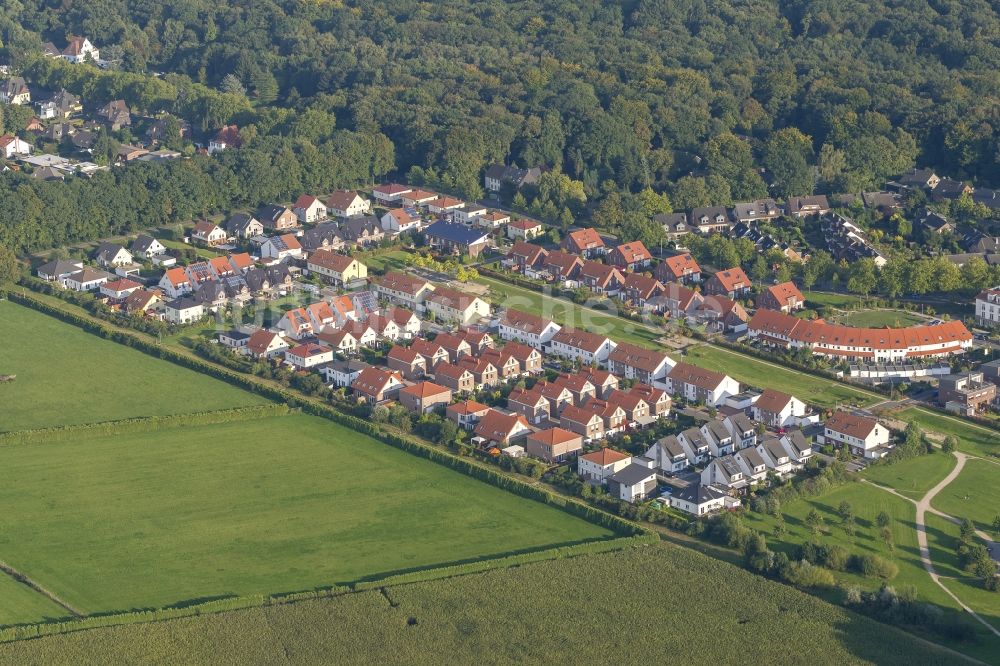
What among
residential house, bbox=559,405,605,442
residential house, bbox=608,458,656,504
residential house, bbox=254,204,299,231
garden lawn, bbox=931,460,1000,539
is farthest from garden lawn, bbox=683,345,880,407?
residential house, bbox=254,204,299,231

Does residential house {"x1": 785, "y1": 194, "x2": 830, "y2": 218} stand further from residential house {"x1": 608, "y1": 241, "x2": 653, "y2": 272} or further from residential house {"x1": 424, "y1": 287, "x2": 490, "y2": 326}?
residential house {"x1": 424, "y1": 287, "x2": 490, "y2": 326}

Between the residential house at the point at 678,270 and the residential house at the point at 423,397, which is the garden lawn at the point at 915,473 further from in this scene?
the residential house at the point at 678,270

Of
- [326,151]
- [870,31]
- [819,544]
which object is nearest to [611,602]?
[819,544]

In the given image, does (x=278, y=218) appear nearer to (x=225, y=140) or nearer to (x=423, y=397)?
(x=225, y=140)

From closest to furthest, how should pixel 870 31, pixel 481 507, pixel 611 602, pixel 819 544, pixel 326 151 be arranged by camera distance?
1. pixel 611 602
2. pixel 819 544
3. pixel 481 507
4. pixel 326 151
5. pixel 870 31

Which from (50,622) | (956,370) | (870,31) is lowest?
(50,622)

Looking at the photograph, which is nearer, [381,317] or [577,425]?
[577,425]

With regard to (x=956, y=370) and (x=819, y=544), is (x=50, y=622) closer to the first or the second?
(x=819, y=544)
